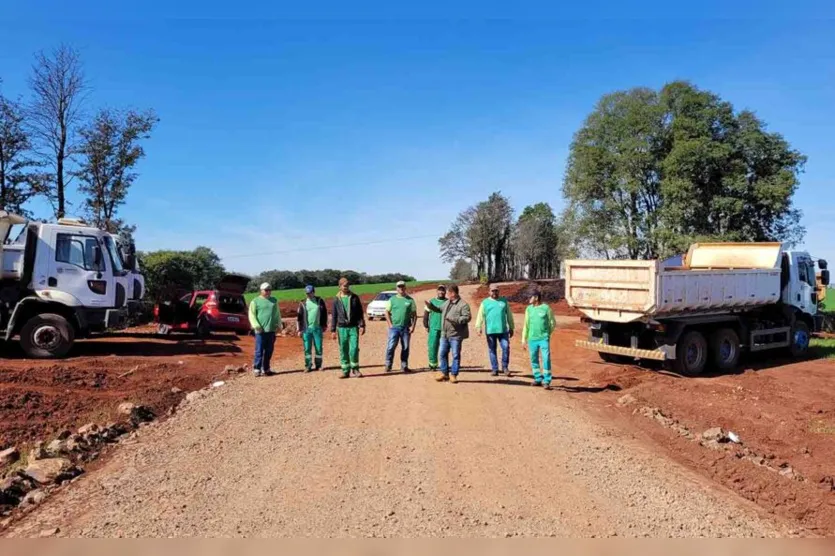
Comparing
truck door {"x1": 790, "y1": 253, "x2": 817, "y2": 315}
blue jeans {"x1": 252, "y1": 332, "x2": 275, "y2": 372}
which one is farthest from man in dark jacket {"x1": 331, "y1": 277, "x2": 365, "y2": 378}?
truck door {"x1": 790, "y1": 253, "x2": 817, "y2": 315}

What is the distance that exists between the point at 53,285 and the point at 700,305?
49.9 feet

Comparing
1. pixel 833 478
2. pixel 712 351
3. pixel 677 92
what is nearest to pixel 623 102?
pixel 677 92

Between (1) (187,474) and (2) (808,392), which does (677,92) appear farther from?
(1) (187,474)

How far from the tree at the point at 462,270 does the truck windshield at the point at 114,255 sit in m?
64.7

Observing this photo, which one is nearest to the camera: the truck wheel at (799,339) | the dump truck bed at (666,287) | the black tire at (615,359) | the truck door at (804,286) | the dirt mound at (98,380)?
the dirt mound at (98,380)

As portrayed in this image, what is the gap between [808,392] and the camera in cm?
1184

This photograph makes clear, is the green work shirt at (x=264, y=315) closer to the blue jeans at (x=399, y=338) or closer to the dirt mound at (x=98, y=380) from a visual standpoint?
the dirt mound at (x=98, y=380)

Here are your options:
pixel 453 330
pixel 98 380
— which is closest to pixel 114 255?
pixel 98 380

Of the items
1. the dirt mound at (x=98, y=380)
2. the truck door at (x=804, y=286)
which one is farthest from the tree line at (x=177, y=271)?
the truck door at (x=804, y=286)

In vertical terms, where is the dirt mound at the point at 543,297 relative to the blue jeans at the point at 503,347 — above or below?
above

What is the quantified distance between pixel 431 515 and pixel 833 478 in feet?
16.5

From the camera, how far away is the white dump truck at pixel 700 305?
12.7 m

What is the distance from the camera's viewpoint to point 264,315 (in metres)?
11.3

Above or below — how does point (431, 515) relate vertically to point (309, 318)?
below
